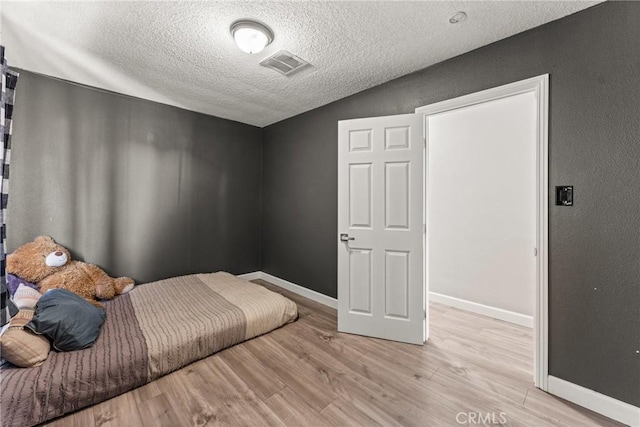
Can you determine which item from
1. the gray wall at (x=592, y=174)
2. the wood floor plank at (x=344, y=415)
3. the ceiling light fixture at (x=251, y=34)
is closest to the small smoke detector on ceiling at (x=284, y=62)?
the ceiling light fixture at (x=251, y=34)

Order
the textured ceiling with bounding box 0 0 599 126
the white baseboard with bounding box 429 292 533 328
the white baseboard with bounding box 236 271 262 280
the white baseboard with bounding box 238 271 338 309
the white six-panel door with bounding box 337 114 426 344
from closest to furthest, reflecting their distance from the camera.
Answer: the textured ceiling with bounding box 0 0 599 126 → the white six-panel door with bounding box 337 114 426 344 → the white baseboard with bounding box 429 292 533 328 → the white baseboard with bounding box 238 271 338 309 → the white baseboard with bounding box 236 271 262 280

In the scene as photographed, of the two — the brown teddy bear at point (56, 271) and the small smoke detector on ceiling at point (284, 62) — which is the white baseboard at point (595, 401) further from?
the brown teddy bear at point (56, 271)

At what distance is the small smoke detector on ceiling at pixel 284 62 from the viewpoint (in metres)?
2.14

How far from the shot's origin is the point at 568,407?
1.59m

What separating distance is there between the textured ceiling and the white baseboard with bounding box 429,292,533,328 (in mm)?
2703

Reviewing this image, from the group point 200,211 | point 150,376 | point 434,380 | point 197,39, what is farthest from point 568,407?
point 200,211

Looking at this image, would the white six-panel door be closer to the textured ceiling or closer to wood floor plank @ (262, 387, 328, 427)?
the textured ceiling

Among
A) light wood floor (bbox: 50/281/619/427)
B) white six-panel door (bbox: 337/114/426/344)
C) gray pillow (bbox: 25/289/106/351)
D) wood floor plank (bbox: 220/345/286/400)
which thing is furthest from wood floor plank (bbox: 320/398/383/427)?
gray pillow (bbox: 25/289/106/351)

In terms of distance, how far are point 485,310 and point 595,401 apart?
55.8 inches

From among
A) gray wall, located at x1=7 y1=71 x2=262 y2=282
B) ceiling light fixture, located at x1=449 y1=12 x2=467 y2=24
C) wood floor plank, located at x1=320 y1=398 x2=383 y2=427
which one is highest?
ceiling light fixture, located at x1=449 y1=12 x2=467 y2=24

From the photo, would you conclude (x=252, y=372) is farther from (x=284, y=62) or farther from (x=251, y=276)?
(x=284, y=62)

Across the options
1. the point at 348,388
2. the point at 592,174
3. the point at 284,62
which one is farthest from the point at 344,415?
the point at 284,62

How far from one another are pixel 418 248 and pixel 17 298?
358 cm

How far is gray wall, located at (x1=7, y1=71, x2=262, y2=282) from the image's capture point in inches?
101
